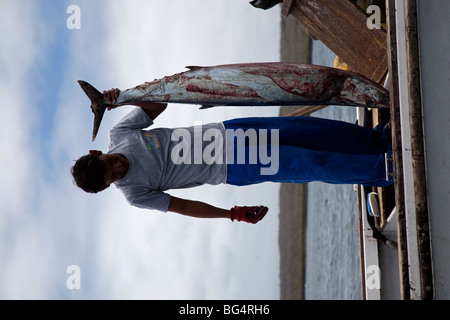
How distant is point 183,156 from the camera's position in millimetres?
3066

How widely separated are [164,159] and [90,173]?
1.62 ft

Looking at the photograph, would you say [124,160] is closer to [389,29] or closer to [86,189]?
[86,189]

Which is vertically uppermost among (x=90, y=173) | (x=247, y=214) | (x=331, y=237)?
(x=90, y=173)

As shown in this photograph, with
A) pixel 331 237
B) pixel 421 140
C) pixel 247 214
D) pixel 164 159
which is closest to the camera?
pixel 421 140

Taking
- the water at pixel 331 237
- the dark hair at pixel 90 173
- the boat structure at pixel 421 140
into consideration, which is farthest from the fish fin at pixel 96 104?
the water at pixel 331 237

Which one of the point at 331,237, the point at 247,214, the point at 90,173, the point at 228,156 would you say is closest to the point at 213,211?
the point at 247,214

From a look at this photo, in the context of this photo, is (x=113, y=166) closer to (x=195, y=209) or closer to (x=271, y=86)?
(x=195, y=209)

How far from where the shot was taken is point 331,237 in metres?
11.0

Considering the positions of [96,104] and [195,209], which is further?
[195,209]

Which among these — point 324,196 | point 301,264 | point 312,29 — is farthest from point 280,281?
point 312,29

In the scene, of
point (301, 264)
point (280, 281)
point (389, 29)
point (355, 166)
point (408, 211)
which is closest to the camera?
point (408, 211)

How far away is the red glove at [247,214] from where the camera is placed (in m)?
3.19

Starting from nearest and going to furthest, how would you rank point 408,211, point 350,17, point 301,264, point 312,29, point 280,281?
point 408,211 < point 350,17 < point 312,29 < point 301,264 < point 280,281

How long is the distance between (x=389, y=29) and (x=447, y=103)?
1.73 feet
